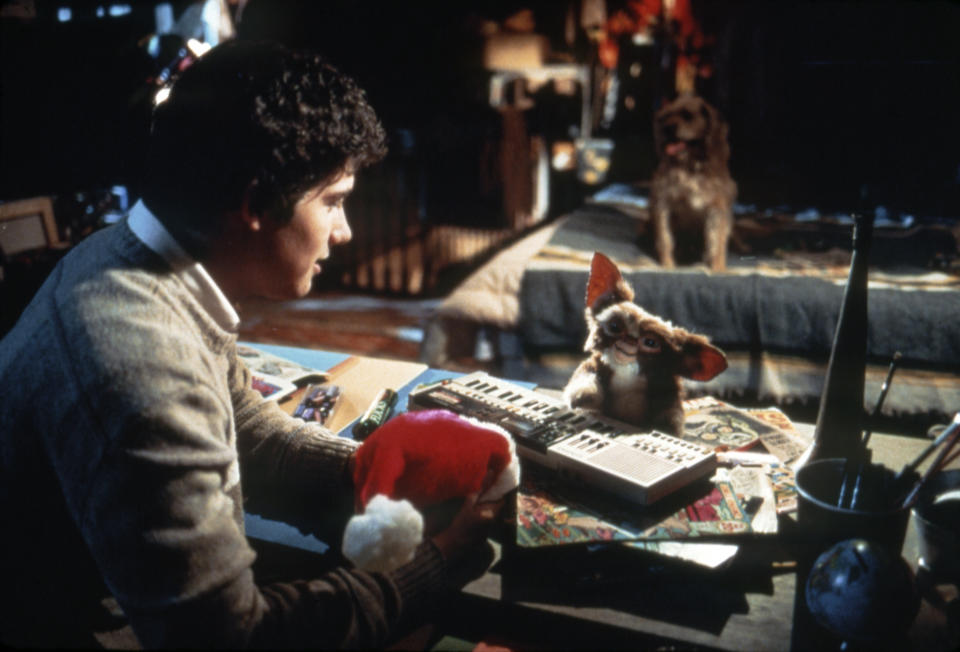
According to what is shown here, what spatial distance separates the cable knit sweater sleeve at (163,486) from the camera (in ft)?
2.30

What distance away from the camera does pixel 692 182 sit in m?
2.88

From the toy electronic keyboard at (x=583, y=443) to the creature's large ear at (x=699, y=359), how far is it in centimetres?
13

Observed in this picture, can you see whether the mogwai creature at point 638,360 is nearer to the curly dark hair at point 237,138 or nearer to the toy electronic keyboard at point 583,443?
the toy electronic keyboard at point 583,443

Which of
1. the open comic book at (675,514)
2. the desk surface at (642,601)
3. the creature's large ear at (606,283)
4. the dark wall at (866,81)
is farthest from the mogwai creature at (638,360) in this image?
the dark wall at (866,81)

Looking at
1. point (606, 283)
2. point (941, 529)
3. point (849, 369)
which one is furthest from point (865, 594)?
point (606, 283)

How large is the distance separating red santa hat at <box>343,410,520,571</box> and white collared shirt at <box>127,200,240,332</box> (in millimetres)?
288

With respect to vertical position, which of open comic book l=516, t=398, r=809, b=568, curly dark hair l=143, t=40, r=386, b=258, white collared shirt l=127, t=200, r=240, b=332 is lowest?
open comic book l=516, t=398, r=809, b=568

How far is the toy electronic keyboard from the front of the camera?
0.97 metres

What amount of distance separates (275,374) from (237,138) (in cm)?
79

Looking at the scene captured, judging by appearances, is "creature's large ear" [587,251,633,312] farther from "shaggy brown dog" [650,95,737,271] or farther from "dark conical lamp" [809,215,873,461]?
"shaggy brown dog" [650,95,737,271]

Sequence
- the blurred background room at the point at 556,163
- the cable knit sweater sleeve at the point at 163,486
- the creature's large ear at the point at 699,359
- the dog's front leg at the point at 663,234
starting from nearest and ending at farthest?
the cable knit sweater sleeve at the point at 163,486 < the creature's large ear at the point at 699,359 < the blurred background room at the point at 556,163 < the dog's front leg at the point at 663,234

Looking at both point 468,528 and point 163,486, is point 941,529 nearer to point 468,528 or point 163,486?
point 468,528

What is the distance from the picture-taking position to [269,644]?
0.73 m

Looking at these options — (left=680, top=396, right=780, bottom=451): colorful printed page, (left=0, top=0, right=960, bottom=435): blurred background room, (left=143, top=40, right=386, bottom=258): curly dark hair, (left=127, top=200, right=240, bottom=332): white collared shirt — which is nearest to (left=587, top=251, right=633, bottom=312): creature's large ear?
(left=680, top=396, right=780, bottom=451): colorful printed page
